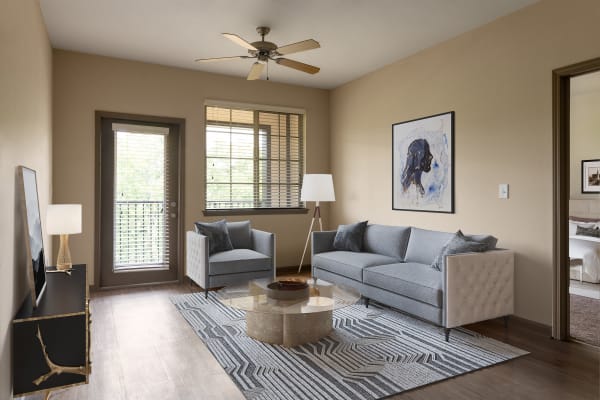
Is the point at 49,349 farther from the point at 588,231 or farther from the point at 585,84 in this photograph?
the point at 585,84

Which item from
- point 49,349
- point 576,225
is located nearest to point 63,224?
point 49,349

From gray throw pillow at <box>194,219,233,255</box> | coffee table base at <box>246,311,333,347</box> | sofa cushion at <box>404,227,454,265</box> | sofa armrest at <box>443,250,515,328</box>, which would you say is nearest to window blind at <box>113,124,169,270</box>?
gray throw pillow at <box>194,219,233,255</box>

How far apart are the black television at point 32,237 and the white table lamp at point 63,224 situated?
A: 41 centimetres

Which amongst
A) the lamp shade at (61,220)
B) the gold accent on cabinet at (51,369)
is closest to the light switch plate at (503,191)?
the gold accent on cabinet at (51,369)

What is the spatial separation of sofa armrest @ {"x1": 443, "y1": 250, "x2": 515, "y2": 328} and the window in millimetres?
3411

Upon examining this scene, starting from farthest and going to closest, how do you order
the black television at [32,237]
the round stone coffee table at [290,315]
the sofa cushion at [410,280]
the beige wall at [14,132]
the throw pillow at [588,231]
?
the throw pillow at [588,231]
the sofa cushion at [410,280]
the round stone coffee table at [290,315]
the black television at [32,237]
the beige wall at [14,132]

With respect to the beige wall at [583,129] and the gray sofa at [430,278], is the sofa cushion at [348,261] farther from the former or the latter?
the beige wall at [583,129]

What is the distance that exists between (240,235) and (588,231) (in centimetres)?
366

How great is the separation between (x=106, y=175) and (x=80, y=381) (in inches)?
135

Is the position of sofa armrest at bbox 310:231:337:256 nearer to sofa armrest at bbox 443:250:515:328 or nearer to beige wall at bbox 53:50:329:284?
beige wall at bbox 53:50:329:284

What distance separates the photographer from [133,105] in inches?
204

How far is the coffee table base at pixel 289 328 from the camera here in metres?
3.16

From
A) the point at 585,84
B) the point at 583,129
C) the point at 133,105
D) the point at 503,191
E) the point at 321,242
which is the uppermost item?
the point at 133,105

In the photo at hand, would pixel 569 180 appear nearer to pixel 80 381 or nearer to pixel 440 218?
pixel 440 218
